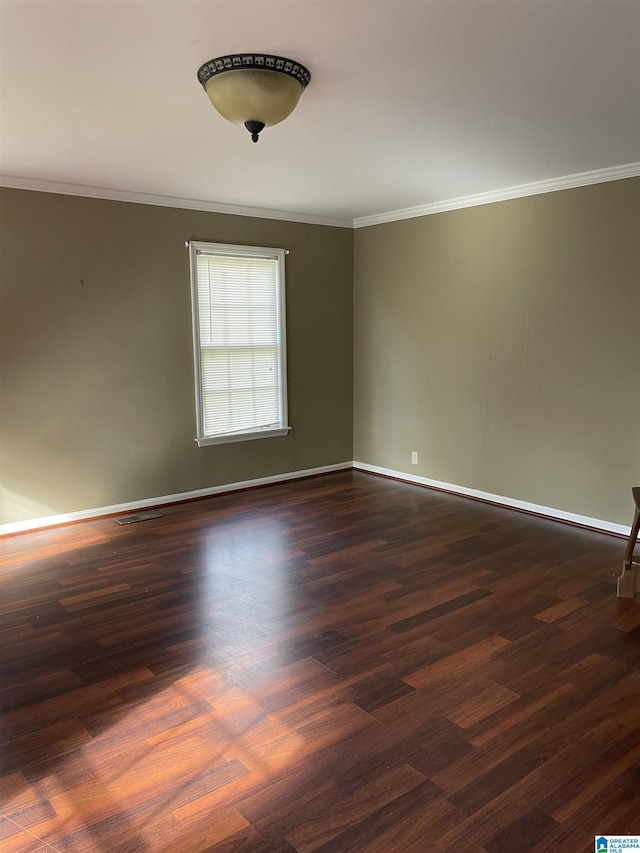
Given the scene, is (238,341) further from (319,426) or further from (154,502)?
(154,502)

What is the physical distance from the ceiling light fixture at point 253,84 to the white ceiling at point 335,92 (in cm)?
7

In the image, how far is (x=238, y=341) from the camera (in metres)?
5.45

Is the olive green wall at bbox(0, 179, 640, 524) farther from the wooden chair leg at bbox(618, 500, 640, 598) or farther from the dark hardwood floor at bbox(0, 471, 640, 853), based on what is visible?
the wooden chair leg at bbox(618, 500, 640, 598)

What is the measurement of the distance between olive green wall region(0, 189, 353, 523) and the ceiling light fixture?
7.71 ft

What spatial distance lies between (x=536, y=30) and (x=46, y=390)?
147 inches

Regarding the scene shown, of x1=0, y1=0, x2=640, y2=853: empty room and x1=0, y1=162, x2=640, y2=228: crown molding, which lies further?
x1=0, y1=162, x2=640, y2=228: crown molding

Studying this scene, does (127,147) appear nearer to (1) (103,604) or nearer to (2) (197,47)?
(2) (197,47)

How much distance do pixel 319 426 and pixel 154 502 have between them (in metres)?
1.78

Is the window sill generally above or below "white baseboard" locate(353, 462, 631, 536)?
above

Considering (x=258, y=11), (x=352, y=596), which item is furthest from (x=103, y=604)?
(x=258, y=11)

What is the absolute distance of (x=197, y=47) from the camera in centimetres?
227

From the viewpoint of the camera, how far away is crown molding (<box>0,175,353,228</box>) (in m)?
4.25

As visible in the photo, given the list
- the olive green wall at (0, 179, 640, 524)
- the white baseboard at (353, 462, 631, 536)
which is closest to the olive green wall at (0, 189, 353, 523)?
the olive green wall at (0, 179, 640, 524)

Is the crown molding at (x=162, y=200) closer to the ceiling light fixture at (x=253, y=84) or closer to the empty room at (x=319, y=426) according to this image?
the empty room at (x=319, y=426)
